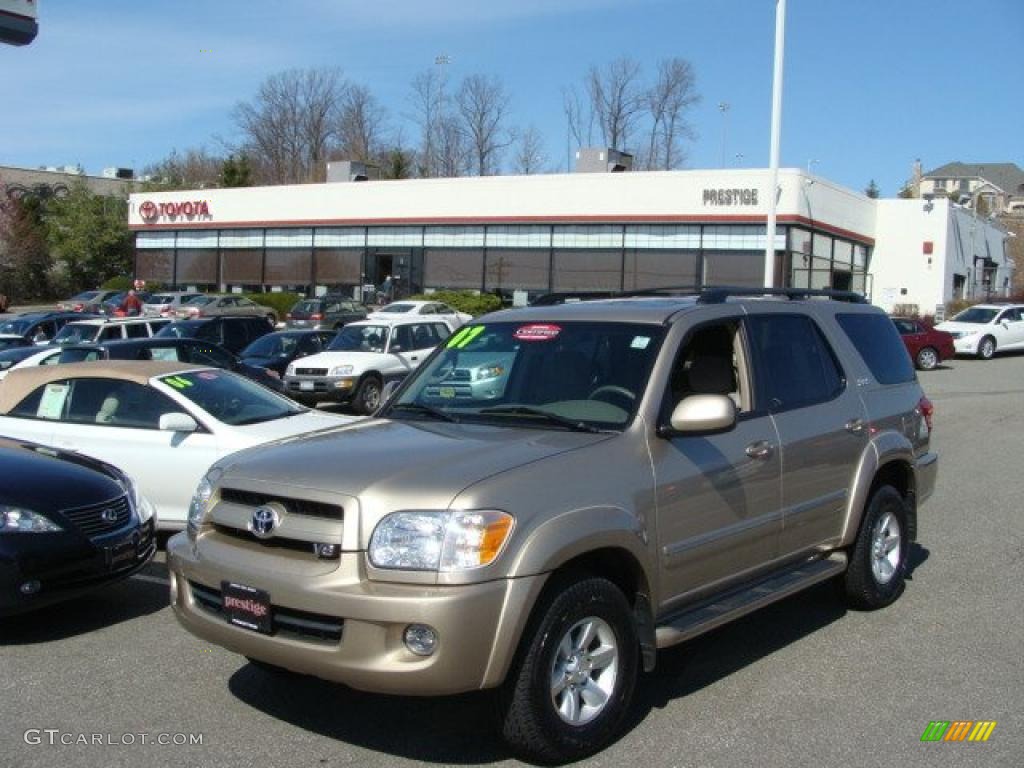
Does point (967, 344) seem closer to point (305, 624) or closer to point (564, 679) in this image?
point (564, 679)

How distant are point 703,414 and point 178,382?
5306mm

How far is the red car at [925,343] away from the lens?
28406mm

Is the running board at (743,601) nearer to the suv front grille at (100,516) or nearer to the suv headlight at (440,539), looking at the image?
the suv headlight at (440,539)

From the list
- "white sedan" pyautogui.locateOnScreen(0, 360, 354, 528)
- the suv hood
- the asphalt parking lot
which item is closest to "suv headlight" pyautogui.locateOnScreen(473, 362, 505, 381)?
the suv hood

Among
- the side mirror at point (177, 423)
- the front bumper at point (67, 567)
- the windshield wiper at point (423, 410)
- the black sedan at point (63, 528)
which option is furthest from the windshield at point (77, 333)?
the windshield wiper at point (423, 410)

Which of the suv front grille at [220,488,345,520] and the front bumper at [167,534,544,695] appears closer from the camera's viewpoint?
the front bumper at [167,534,544,695]

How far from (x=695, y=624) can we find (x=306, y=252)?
45.4m

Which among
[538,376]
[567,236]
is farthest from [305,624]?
[567,236]

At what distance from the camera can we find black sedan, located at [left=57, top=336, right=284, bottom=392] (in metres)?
13.5

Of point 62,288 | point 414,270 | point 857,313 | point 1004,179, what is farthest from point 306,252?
point 1004,179

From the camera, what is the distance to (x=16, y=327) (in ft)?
83.8

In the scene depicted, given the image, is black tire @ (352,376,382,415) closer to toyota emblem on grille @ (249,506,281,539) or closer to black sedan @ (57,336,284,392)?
black sedan @ (57,336,284,392)

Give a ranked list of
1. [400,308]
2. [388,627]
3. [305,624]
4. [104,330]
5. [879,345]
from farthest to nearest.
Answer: [400,308] → [104,330] → [879,345] → [305,624] → [388,627]

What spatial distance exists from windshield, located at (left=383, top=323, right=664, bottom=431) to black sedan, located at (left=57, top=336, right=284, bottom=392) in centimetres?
762
